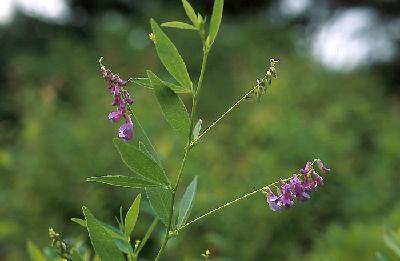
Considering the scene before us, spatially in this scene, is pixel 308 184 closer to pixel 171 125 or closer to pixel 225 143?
pixel 171 125

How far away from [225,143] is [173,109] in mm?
4601

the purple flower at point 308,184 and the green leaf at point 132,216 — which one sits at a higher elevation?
the green leaf at point 132,216

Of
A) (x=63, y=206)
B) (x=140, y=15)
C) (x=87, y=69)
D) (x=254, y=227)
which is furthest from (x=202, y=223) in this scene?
(x=140, y=15)

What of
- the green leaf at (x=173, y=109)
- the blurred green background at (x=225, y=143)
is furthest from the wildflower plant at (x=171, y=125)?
the blurred green background at (x=225, y=143)

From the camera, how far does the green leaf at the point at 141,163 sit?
1397mm

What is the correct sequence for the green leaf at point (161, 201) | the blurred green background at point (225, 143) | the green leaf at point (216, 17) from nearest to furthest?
the green leaf at point (216, 17) < the green leaf at point (161, 201) < the blurred green background at point (225, 143)

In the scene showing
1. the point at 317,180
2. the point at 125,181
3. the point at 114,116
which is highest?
the point at 114,116

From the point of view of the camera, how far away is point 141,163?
142cm

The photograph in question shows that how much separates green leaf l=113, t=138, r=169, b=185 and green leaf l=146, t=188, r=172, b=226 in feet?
0.21

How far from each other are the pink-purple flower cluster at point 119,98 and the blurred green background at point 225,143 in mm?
1221

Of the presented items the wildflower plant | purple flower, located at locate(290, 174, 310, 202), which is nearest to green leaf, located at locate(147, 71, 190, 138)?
the wildflower plant

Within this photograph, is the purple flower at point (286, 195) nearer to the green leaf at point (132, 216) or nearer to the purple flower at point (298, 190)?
the purple flower at point (298, 190)

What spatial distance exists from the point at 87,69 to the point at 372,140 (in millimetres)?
3829

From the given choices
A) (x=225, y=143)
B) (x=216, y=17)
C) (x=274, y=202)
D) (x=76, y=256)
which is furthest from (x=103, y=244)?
(x=225, y=143)
